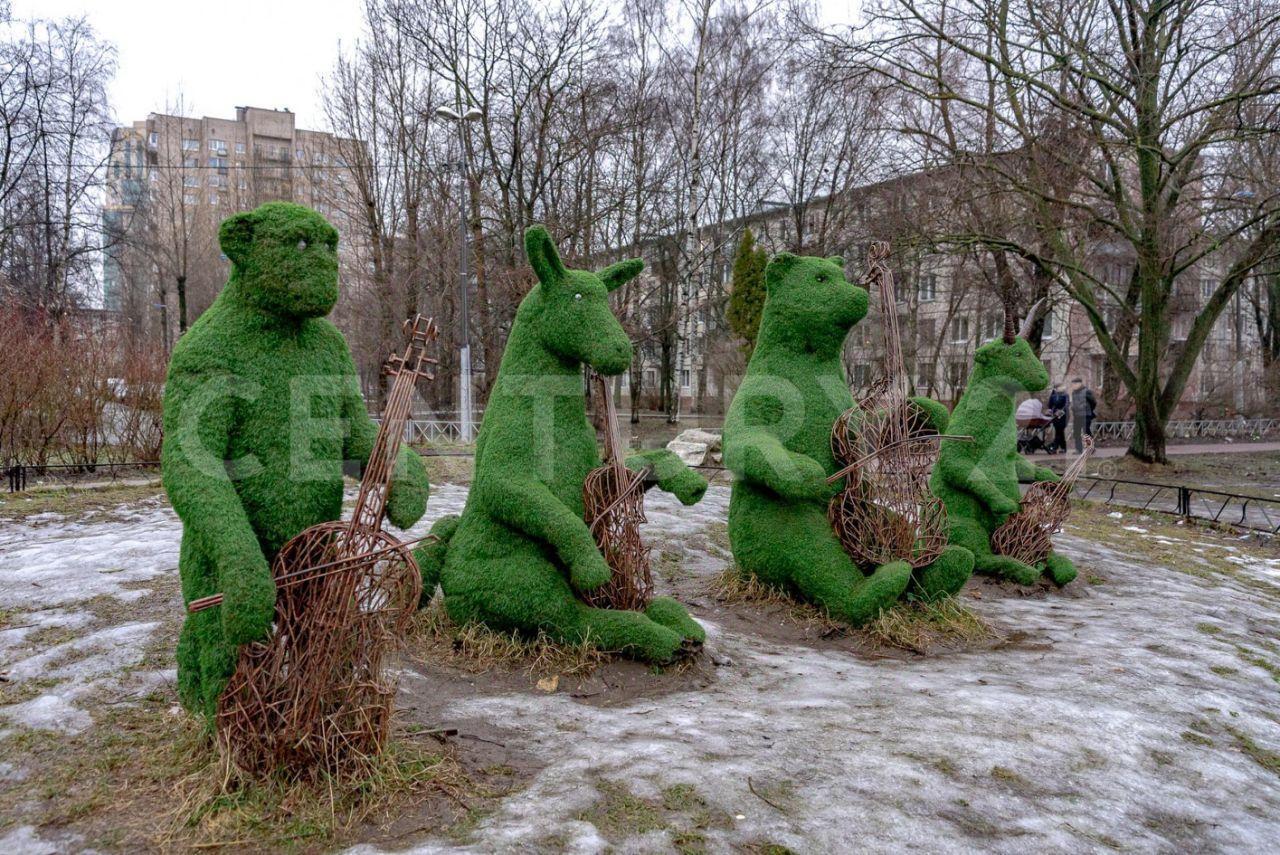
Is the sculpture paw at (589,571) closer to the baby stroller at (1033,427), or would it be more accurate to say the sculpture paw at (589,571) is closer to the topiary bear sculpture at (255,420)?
the topiary bear sculpture at (255,420)

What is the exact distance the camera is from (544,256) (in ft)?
15.2

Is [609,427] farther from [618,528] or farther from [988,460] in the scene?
[988,460]

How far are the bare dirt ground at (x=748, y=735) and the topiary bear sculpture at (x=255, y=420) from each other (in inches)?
26.6

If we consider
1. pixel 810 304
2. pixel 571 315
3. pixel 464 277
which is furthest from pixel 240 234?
pixel 464 277

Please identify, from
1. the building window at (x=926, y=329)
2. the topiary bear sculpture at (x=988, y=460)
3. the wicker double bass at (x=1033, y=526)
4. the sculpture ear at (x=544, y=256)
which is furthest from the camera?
the building window at (x=926, y=329)

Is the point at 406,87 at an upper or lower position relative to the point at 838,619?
upper

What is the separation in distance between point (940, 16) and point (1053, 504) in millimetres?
11073

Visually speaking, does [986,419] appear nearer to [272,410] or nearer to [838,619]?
[838,619]

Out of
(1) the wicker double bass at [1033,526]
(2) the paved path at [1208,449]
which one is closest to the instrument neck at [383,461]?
(1) the wicker double bass at [1033,526]

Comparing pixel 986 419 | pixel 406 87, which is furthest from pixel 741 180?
pixel 986 419

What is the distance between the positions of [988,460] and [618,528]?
379 cm

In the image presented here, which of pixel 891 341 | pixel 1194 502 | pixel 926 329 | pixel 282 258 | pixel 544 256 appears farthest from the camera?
pixel 926 329

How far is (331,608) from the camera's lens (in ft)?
9.50

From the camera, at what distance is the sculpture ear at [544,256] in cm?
456
